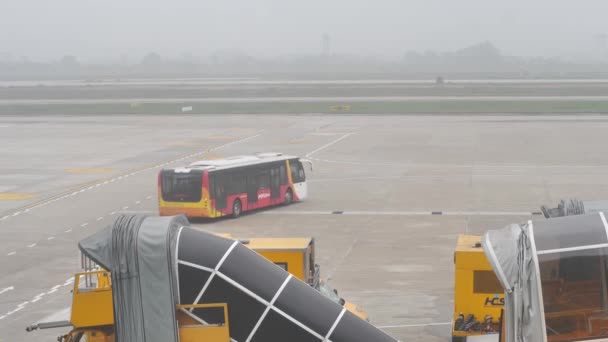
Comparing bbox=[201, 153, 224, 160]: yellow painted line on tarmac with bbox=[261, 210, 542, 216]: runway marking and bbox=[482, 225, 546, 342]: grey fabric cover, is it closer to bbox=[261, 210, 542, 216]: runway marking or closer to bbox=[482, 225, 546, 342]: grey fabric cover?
bbox=[261, 210, 542, 216]: runway marking

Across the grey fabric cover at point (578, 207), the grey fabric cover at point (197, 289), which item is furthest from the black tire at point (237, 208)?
the grey fabric cover at point (197, 289)

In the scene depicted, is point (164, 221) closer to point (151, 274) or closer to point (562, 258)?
point (151, 274)

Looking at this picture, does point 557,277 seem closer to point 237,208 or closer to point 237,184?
point 237,208

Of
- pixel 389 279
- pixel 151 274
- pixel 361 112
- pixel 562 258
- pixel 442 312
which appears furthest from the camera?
pixel 361 112

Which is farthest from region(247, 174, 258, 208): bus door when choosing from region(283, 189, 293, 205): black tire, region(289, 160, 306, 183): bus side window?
region(289, 160, 306, 183): bus side window

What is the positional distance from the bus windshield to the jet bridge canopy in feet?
105

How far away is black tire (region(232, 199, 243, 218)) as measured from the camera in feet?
149

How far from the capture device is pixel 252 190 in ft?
153

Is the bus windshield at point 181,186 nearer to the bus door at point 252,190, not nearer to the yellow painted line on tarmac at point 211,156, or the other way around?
the bus door at point 252,190

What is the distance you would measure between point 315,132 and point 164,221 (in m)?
75.9

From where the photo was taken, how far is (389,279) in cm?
3156

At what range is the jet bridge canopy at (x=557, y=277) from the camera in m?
12.5

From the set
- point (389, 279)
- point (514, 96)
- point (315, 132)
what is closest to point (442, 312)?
point (389, 279)

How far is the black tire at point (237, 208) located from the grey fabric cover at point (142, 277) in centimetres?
3112
